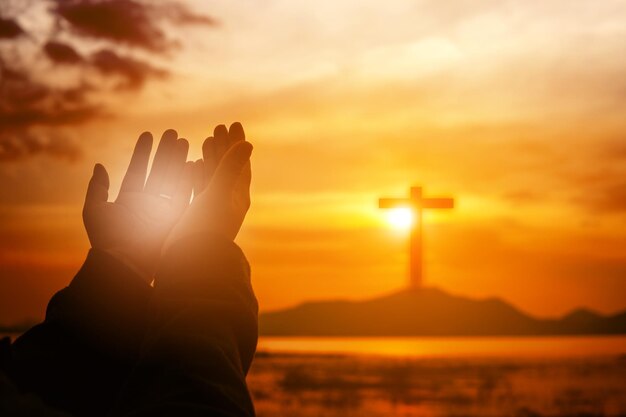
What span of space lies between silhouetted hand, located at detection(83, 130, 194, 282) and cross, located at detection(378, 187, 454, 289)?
8.66 metres

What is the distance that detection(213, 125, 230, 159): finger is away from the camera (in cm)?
272

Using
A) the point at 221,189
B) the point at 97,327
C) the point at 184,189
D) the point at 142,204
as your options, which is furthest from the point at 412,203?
the point at 97,327

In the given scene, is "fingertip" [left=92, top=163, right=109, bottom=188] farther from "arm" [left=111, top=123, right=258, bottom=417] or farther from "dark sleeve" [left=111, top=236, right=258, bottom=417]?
"dark sleeve" [left=111, top=236, right=258, bottom=417]

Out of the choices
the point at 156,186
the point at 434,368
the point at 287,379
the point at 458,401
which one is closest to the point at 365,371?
the point at 434,368

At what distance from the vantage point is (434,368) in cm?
3061

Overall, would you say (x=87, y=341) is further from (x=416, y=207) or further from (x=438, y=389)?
(x=438, y=389)

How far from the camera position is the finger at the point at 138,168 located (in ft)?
9.00

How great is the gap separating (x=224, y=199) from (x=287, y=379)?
23.2m

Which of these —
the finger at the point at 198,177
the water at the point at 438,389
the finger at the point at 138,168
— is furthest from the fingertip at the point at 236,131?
the water at the point at 438,389

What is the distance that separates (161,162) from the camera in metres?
2.78

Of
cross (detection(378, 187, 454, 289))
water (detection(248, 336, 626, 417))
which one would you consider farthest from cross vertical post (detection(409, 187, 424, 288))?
water (detection(248, 336, 626, 417))

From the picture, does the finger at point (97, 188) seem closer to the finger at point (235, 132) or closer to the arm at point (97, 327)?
the arm at point (97, 327)

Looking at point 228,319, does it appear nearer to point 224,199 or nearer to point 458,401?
point 224,199

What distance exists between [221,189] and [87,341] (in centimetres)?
74
